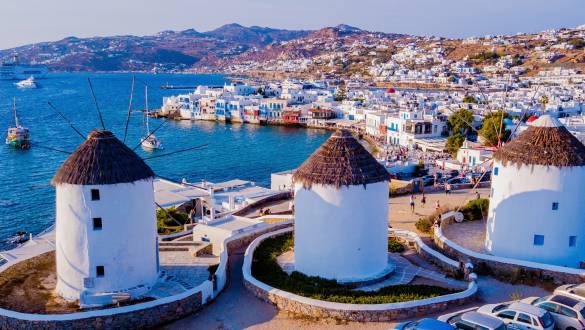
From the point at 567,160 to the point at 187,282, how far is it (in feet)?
43.0

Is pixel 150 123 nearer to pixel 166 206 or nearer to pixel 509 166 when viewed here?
pixel 166 206

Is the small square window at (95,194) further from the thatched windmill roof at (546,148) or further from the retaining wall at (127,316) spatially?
the thatched windmill roof at (546,148)

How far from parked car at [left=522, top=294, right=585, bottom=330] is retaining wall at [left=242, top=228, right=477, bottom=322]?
2259mm

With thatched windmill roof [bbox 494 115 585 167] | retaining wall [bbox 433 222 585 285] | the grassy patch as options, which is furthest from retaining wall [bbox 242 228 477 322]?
thatched windmill roof [bbox 494 115 585 167]

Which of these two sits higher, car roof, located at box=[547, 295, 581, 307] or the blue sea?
car roof, located at box=[547, 295, 581, 307]

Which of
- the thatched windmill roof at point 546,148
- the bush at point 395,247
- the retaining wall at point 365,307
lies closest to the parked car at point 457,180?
the bush at point 395,247

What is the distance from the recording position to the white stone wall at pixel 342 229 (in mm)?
16578

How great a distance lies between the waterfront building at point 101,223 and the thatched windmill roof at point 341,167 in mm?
5112

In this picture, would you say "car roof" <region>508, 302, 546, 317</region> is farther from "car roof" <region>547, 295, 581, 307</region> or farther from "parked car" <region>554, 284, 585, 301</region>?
"parked car" <region>554, 284, 585, 301</region>

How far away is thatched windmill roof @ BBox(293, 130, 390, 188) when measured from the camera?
16500 millimetres

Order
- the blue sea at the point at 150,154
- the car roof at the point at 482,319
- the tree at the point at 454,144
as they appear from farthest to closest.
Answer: the tree at the point at 454,144, the blue sea at the point at 150,154, the car roof at the point at 482,319

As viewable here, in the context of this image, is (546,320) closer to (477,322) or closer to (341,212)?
(477,322)

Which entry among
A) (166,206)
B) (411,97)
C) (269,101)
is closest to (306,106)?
(269,101)

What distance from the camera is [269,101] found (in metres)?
96.4
